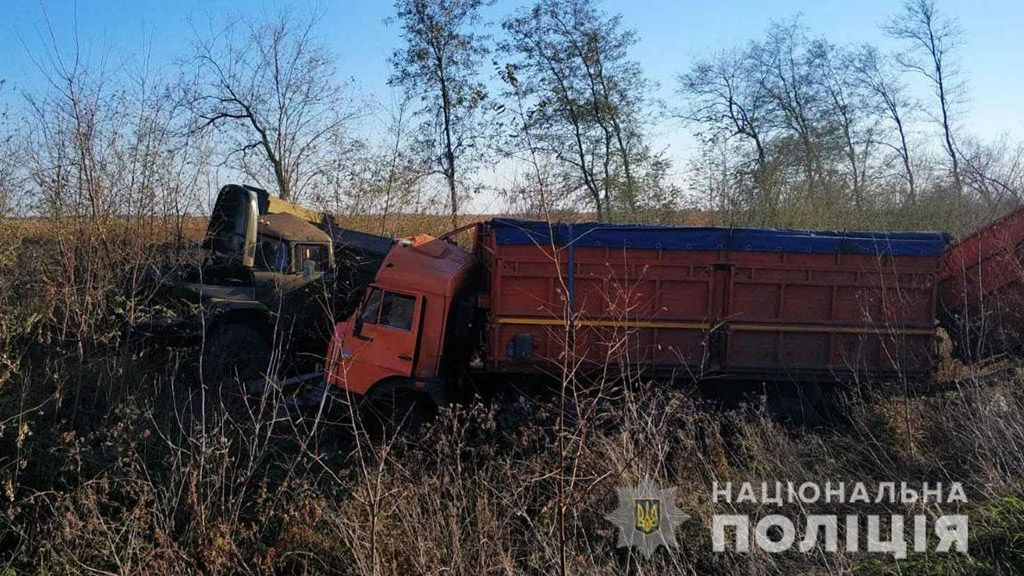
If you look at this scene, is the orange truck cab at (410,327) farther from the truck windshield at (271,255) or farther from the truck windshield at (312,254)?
the truck windshield at (271,255)

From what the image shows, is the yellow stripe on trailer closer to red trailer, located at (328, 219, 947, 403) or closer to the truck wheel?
red trailer, located at (328, 219, 947, 403)

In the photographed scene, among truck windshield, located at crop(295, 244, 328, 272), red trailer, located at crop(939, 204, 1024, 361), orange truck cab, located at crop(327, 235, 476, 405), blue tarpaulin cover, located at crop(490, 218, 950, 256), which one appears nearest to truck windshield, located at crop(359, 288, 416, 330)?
orange truck cab, located at crop(327, 235, 476, 405)

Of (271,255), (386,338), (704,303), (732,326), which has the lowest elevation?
(386,338)

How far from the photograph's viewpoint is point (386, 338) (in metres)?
7.38

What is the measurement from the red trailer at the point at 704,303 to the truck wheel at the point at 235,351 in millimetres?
2944

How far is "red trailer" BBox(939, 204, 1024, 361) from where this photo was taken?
23.0ft

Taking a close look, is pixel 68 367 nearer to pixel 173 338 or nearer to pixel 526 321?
pixel 173 338

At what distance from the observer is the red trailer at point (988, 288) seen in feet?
23.0

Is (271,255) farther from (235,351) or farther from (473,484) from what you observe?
(473,484)

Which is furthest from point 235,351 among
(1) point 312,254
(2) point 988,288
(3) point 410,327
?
(2) point 988,288

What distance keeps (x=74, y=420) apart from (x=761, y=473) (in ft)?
20.7

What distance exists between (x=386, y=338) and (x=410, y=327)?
303 mm

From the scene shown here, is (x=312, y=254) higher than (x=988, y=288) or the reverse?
higher

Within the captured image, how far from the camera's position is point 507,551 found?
170 inches
